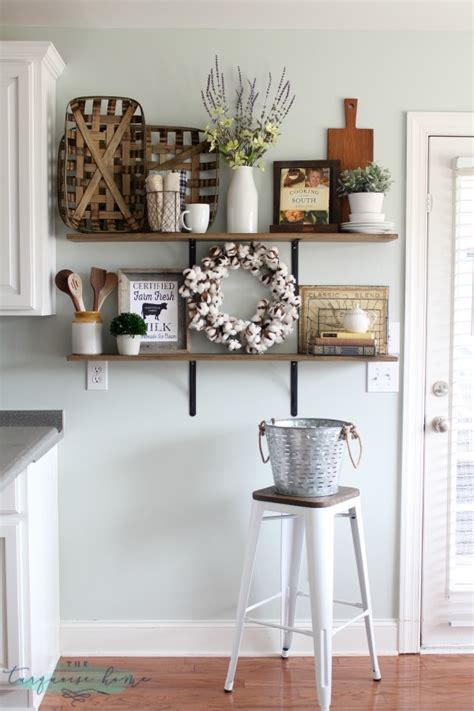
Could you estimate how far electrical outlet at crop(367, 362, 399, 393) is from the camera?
2.97 m

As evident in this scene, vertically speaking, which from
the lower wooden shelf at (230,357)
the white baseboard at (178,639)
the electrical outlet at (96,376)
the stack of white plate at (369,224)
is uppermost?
the stack of white plate at (369,224)

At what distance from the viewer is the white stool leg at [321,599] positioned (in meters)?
2.48

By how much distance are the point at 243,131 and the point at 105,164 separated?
512 mm

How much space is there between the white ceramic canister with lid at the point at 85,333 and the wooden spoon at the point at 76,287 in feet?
0.12

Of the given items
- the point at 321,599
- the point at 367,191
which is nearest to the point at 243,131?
the point at 367,191

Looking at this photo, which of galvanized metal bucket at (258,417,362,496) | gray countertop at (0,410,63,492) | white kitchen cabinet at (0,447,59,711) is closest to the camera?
gray countertop at (0,410,63,492)

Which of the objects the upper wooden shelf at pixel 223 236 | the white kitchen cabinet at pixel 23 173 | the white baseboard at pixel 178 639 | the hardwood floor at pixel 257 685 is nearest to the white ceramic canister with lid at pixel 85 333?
the white kitchen cabinet at pixel 23 173

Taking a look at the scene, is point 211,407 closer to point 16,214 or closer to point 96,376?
point 96,376

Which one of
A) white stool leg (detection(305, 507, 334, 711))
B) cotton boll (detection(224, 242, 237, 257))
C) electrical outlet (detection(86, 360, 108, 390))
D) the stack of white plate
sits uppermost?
the stack of white plate

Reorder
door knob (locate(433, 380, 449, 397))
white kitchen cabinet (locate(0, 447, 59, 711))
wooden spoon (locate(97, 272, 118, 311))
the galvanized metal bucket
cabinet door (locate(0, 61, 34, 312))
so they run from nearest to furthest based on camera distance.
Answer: white kitchen cabinet (locate(0, 447, 59, 711)), the galvanized metal bucket, cabinet door (locate(0, 61, 34, 312)), wooden spoon (locate(97, 272, 118, 311)), door knob (locate(433, 380, 449, 397))

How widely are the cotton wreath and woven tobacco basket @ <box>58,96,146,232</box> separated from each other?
302mm

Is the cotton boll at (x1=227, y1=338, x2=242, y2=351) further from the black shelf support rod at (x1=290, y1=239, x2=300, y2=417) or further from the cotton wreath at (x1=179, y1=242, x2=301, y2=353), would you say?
the black shelf support rod at (x1=290, y1=239, x2=300, y2=417)

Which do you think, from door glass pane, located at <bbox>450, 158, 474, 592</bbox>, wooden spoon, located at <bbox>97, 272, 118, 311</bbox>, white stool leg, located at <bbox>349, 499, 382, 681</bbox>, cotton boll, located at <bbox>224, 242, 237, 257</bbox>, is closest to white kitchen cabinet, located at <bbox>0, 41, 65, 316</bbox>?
wooden spoon, located at <bbox>97, 272, 118, 311</bbox>

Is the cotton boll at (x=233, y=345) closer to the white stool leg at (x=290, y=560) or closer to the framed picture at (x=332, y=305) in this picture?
the framed picture at (x=332, y=305)
